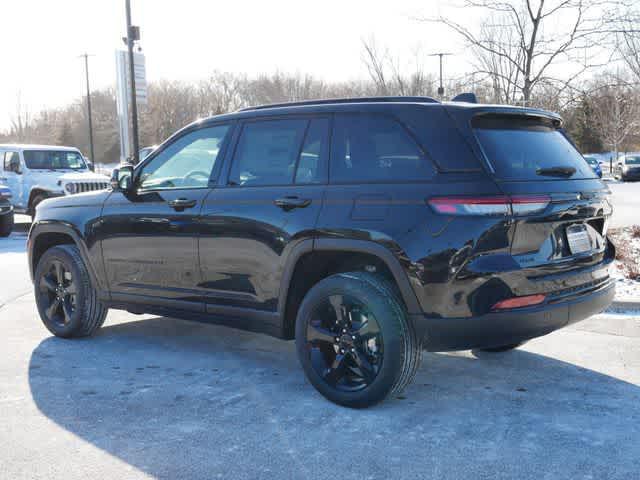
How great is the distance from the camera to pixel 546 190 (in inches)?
154

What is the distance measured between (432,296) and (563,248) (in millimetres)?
→ 821

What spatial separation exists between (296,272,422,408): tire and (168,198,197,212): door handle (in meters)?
1.16

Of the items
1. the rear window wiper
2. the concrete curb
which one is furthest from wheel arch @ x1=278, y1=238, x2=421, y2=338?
the concrete curb

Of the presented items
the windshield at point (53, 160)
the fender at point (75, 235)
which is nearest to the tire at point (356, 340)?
the fender at point (75, 235)

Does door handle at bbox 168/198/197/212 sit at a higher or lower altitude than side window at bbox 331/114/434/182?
lower

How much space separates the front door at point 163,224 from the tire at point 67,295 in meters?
0.36

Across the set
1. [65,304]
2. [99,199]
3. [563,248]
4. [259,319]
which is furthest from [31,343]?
[563,248]

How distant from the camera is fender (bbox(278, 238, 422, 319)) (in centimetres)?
392

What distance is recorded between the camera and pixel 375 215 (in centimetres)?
402

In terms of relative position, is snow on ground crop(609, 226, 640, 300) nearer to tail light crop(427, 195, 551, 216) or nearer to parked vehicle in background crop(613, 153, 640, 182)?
tail light crop(427, 195, 551, 216)

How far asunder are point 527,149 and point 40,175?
556 inches

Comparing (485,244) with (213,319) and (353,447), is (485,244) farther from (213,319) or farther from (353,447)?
(213,319)

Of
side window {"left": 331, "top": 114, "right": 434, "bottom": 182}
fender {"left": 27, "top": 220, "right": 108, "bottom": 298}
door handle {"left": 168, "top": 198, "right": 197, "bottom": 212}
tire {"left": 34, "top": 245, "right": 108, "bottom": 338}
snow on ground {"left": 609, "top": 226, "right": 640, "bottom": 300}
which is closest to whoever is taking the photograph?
side window {"left": 331, "top": 114, "right": 434, "bottom": 182}

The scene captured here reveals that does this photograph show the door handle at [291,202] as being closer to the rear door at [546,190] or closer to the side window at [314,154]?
the side window at [314,154]
